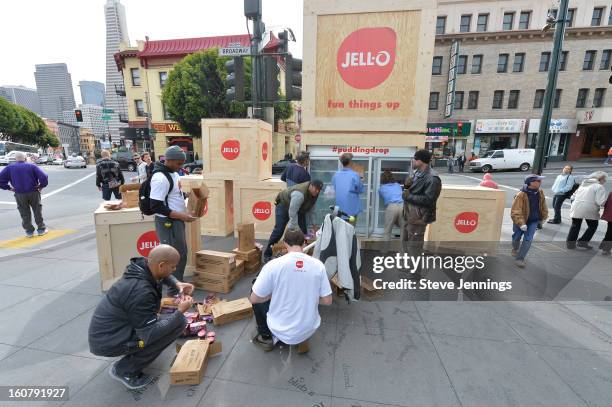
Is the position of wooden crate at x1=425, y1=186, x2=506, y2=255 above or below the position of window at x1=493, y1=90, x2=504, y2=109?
below

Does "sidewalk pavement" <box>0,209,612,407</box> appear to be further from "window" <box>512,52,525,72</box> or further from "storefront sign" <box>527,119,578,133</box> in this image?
"window" <box>512,52,525,72</box>

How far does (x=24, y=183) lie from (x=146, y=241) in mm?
4595

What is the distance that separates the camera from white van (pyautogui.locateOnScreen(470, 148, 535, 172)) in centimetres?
2119

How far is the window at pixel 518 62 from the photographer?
24438mm

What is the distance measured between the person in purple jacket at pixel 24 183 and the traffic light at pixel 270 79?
5494 mm

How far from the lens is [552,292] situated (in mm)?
4301

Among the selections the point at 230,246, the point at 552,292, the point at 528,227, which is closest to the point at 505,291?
the point at 552,292

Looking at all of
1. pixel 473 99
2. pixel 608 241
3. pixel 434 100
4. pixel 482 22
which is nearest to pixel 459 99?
pixel 473 99

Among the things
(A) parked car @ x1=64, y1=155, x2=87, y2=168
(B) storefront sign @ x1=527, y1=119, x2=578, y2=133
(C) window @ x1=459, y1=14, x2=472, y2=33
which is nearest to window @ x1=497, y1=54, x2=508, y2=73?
(C) window @ x1=459, y1=14, x2=472, y2=33

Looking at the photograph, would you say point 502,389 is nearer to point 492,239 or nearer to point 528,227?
point 528,227

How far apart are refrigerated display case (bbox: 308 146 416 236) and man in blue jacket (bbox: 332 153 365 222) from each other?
40cm

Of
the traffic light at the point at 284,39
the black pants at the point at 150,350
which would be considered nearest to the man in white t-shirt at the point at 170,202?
the black pants at the point at 150,350

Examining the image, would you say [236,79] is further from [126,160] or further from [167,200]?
[126,160]

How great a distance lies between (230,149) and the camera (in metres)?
6.29
